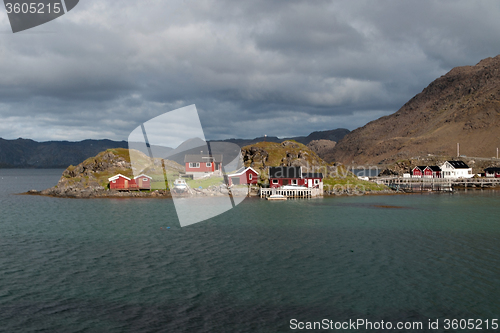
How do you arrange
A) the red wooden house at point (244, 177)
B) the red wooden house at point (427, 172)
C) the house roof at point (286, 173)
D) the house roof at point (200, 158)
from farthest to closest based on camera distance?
the red wooden house at point (427, 172), the house roof at point (200, 158), the red wooden house at point (244, 177), the house roof at point (286, 173)

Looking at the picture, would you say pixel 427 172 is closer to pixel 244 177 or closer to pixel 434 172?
pixel 434 172

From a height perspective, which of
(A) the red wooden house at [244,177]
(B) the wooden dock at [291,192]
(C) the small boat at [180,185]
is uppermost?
(A) the red wooden house at [244,177]

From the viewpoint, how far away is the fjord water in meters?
21.9

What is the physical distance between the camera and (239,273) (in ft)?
96.8

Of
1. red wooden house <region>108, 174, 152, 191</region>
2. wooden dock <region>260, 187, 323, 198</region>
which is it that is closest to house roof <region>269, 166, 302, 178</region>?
wooden dock <region>260, 187, 323, 198</region>

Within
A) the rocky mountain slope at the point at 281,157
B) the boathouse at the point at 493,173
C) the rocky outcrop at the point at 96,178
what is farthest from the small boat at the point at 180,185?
the boathouse at the point at 493,173

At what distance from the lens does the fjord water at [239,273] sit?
71.8 feet

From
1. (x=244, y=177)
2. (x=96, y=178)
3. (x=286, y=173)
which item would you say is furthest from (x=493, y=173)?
(x=96, y=178)

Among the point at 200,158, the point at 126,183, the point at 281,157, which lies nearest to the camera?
the point at 126,183

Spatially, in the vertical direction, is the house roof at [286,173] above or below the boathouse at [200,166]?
below

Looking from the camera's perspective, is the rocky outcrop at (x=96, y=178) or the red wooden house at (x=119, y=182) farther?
the red wooden house at (x=119, y=182)

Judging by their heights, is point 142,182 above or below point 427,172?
below

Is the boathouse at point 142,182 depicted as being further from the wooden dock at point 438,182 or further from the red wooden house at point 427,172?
the red wooden house at point 427,172

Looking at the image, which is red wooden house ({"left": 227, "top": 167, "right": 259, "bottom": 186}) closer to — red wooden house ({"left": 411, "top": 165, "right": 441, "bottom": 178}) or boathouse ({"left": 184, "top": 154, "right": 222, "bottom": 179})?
boathouse ({"left": 184, "top": 154, "right": 222, "bottom": 179})
